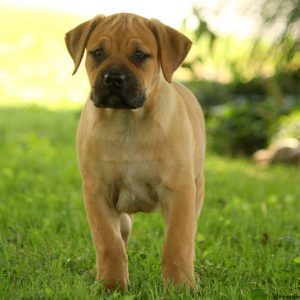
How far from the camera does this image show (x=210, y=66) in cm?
1675

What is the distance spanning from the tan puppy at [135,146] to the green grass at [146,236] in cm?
24

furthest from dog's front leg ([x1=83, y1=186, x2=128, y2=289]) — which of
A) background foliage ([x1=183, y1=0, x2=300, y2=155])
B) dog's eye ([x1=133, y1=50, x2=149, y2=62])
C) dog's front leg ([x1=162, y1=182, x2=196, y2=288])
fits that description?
background foliage ([x1=183, y1=0, x2=300, y2=155])

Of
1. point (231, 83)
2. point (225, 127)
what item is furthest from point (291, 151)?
point (231, 83)

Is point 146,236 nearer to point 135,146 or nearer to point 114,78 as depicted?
point 135,146

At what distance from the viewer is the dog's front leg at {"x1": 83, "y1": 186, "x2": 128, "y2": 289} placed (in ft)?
13.0

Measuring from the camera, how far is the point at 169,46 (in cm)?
411

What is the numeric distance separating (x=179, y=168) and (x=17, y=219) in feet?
7.35

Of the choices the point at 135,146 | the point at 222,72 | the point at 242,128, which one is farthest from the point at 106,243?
the point at 222,72

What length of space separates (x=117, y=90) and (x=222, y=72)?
12101 mm

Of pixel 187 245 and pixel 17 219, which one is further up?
pixel 187 245

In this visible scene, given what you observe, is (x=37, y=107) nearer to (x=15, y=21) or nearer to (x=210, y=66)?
(x=210, y=66)

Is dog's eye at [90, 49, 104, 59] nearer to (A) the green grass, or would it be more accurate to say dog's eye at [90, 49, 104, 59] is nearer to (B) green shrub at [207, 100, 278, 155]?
(A) the green grass

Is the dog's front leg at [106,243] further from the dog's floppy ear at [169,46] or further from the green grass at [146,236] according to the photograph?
the dog's floppy ear at [169,46]

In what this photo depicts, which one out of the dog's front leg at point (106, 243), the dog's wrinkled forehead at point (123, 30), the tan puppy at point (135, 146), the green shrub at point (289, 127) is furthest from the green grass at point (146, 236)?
the dog's wrinkled forehead at point (123, 30)
